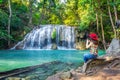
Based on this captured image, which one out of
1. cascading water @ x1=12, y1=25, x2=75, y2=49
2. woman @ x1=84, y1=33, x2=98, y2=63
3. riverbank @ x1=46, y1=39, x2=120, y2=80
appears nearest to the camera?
riverbank @ x1=46, y1=39, x2=120, y2=80

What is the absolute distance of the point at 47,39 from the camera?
33.5m

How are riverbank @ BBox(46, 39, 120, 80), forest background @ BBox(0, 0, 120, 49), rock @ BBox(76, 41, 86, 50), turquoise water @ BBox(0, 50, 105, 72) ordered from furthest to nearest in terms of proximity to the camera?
rock @ BBox(76, 41, 86, 50)
forest background @ BBox(0, 0, 120, 49)
turquoise water @ BBox(0, 50, 105, 72)
riverbank @ BBox(46, 39, 120, 80)

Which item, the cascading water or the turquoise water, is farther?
the cascading water

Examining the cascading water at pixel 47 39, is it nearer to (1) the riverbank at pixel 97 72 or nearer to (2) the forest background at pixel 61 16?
(2) the forest background at pixel 61 16

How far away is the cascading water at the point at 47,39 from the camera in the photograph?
107ft

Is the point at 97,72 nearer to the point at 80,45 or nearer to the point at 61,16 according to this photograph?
the point at 80,45

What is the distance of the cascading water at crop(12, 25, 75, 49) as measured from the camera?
3259 cm

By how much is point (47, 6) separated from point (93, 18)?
54.5ft

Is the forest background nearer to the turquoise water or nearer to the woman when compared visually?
the turquoise water

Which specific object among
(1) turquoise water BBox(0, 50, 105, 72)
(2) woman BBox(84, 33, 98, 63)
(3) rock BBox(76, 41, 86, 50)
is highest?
(2) woman BBox(84, 33, 98, 63)

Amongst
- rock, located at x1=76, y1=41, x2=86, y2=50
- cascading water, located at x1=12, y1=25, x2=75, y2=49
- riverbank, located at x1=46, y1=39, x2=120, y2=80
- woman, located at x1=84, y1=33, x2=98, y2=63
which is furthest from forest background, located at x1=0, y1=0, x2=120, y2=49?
woman, located at x1=84, y1=33, x2=98, y2=63

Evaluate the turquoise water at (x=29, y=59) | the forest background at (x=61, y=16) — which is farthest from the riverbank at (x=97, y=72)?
the forest background at (x=61, y=16)

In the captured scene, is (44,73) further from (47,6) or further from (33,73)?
(47,6)

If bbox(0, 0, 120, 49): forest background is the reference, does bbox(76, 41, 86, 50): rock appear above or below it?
below
